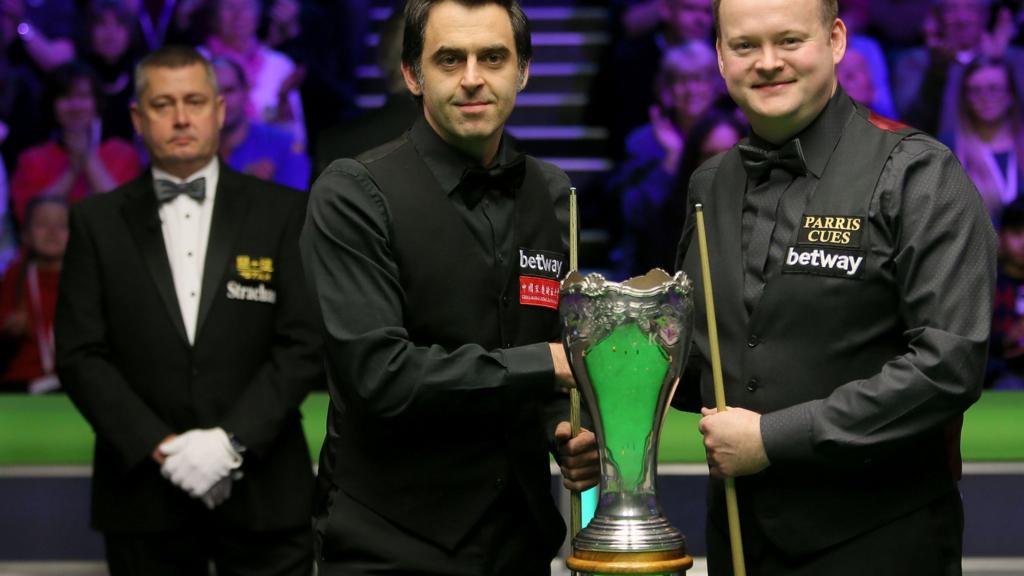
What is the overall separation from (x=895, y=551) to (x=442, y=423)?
2.20ft

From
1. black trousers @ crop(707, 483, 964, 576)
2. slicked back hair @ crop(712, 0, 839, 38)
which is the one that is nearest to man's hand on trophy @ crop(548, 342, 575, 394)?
black trousers @ crop(707, 483, 964, 576)

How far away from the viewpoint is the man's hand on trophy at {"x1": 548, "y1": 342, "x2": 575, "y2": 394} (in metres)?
2.21

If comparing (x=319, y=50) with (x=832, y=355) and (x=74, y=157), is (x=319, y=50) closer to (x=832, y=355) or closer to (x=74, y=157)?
(x=74, y=157)

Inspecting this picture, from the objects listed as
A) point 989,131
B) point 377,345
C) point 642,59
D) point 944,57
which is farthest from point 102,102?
point 377,345

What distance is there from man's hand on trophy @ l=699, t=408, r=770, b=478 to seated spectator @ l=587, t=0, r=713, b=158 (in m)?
3.72

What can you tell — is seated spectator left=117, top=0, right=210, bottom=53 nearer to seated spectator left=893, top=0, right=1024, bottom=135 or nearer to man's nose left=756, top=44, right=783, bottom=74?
seated spectator left=893, top=0, right=1024, bottom=135

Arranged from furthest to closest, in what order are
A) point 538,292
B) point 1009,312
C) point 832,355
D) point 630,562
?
1. point 1009,312
2. point 538,292
3. point 832,355
4. point 630,562

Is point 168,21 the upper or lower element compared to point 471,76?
lower

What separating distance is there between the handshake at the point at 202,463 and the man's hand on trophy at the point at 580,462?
119 centimetres

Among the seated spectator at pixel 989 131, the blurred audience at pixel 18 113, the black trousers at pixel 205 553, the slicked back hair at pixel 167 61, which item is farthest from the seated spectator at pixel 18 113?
the seated spectator at pixel 989 131

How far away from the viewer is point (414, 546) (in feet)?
7.30

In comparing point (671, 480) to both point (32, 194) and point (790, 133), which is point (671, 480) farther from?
point (32, 194)

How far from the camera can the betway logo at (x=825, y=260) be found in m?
2.12

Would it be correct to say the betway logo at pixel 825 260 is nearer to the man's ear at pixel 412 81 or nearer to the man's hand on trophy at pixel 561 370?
the man's hand on trophy at pixel 561 370
